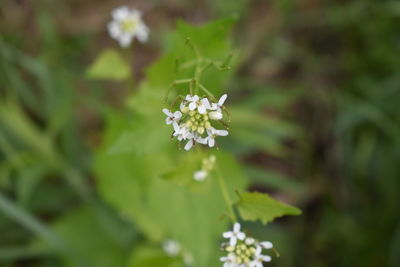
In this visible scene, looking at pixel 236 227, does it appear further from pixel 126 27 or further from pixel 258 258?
pixel 126 27

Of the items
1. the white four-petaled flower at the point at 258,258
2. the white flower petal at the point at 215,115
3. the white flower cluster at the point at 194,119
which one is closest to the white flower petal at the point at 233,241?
the white four-petaled flower at the point at 258,258

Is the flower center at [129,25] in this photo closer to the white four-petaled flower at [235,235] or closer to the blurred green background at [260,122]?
the blurred green background at [260,122]

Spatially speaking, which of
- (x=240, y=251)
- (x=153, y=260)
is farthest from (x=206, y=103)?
(x=153, y=260)

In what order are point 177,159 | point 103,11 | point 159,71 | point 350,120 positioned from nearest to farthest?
point 159,71
point 177,159
point 350,120
point 103,11

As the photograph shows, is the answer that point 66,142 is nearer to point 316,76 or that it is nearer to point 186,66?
point 186,66

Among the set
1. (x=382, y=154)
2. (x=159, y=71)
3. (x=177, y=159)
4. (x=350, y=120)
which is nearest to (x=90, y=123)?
(x=177, y=159)

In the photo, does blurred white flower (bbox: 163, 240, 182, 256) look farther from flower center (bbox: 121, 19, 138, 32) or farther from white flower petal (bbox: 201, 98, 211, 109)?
white flower petal (bbox: 201, 98, 211, 109)
